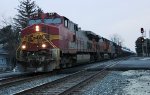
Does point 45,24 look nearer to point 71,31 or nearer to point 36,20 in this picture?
point 36,20

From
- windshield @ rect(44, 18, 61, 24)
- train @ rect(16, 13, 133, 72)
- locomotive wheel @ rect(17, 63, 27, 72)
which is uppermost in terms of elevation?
windshield @ rect(44, 18, 61, 24)

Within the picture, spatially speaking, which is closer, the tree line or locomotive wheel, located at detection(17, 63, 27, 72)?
locomotive wheel, located at detection(17, 63, 27, 72)

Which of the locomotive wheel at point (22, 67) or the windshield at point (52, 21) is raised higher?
the windshield at point (52, 21)

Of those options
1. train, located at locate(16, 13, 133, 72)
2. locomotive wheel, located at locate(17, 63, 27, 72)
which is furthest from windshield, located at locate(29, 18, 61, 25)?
locomotive wheel, located at locate(17, 63, 27, 72)

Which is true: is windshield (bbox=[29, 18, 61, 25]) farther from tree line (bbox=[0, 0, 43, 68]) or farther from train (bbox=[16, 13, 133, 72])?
tree line (bbox=[0, 0, 43, 68])

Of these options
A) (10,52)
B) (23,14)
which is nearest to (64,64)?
(10,52)

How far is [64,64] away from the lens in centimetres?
2317

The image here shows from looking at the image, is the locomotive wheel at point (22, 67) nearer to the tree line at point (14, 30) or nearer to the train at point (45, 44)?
the train at point (45, 44)

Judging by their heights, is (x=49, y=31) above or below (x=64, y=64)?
above

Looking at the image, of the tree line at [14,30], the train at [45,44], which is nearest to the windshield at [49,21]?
the train at [45,44]

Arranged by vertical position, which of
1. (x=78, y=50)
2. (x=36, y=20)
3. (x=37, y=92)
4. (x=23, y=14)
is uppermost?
(x=23, y=14)

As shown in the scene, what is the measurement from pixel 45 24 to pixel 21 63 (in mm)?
2920

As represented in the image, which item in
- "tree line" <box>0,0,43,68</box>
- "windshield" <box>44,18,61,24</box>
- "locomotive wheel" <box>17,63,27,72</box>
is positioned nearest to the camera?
"locomotive wheel" <box>17,63,27,72</box>

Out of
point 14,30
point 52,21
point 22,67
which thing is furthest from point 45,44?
point 14,30
